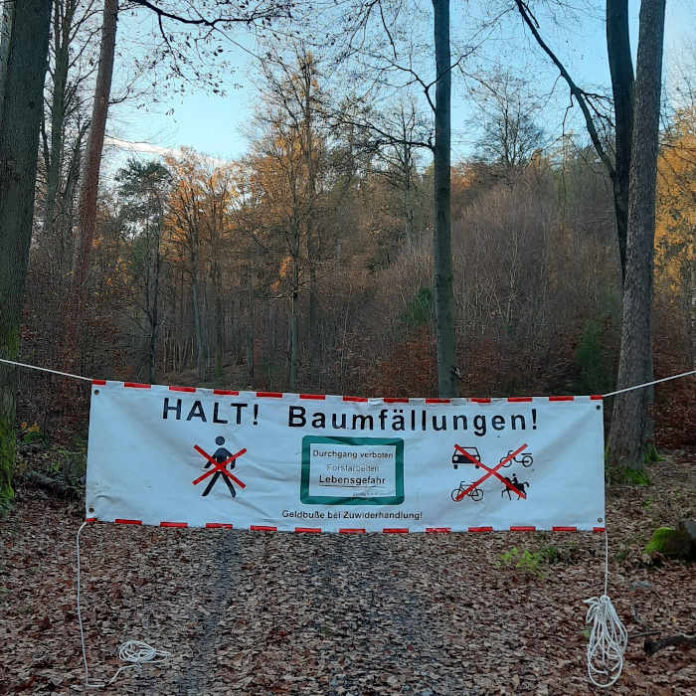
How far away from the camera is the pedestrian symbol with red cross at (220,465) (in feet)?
17.1

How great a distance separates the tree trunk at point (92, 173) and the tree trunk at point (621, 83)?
10407 mm

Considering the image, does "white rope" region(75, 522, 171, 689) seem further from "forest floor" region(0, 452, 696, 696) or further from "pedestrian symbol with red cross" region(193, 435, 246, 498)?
"pedestrian symbol with red cross" region(193, 435, 246, 498)

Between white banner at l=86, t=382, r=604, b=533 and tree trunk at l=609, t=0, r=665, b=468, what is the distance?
6.37m

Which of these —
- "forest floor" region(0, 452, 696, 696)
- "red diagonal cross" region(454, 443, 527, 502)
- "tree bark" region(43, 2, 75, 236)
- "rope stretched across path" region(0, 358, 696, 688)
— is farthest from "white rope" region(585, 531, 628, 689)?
"tree bark" region(43, 2, 75, 236)

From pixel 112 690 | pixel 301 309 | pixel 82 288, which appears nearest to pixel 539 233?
pixel 301 309

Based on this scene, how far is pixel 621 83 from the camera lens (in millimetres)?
12609

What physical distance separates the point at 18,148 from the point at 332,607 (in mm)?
6521

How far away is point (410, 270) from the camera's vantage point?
25672mm

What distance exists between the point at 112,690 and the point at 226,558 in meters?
3.56

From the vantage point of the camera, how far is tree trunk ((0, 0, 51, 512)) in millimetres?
7691

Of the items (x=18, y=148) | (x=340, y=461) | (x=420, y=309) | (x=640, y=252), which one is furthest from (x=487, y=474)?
(x=420, y=309)

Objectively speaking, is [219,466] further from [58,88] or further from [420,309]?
[58,88]

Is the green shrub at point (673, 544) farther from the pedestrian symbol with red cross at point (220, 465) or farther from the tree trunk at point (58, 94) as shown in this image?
the tree trunk at point (58, 94)

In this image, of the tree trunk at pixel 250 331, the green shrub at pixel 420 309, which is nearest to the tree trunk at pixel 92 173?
the green shrub at pixel 420 309
